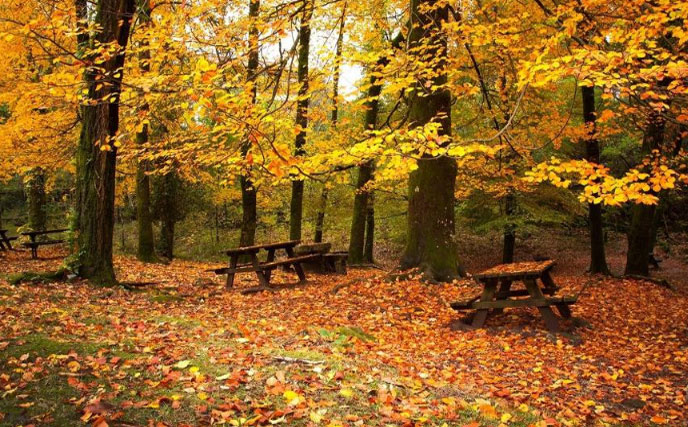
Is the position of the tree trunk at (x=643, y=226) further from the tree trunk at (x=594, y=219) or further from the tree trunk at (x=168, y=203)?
the tree trunk at (x=168, y=203)

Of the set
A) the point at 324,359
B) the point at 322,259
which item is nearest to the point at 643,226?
the point at 322,259

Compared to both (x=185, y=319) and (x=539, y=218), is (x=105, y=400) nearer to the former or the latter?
(x=185, y=319)

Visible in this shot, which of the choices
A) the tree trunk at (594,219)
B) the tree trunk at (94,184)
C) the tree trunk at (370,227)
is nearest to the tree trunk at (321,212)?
the tree trunk at (370,227)

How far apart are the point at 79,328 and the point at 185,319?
1.28 meters

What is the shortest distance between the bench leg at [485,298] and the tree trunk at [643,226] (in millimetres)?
7499

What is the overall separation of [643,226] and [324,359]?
11.2 meters

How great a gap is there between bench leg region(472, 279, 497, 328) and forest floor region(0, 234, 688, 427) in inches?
7.3

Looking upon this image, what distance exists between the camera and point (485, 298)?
7039mm

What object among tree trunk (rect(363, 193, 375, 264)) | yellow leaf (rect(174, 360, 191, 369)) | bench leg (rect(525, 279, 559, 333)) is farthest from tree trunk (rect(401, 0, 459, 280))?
tree trunk (rect(363, 193, 375, 264))

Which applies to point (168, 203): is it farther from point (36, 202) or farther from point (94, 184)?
point (94, 184)

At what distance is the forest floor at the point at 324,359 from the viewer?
11.3 ft

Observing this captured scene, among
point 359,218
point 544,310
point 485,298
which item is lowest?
point 544,310

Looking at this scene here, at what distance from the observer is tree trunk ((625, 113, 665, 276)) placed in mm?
12445

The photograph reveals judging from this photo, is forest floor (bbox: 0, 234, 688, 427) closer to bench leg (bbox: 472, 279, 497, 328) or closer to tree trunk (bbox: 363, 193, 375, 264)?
bench leg (bbox: 472, 279, 497, 328)
